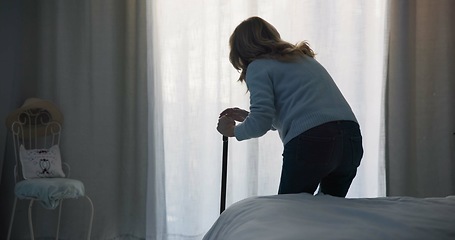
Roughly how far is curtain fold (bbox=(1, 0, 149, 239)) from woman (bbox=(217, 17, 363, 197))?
1616mm

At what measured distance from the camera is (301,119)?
187cm

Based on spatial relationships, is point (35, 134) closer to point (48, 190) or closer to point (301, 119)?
point (48, 190)

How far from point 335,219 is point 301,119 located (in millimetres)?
658

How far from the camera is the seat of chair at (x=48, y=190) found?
9.25 feet

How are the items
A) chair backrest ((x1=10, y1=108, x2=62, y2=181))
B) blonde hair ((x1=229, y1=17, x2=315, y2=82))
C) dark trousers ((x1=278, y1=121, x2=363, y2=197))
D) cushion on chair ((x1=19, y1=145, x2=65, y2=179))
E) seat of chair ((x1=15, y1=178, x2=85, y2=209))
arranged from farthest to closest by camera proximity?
chair backrest ((x1=10, y1=108, x2=62, y2=181)) < cushion on chair ((x1=19, y1=145, x2=65, y2=179)) < seat of chair ((x1=15, y1=178, x2=85, y2=209)) < blonde hair ((x1=229, y1=17, x2=315, y2=82)) < dark trousers ((x1=278, y1=121, x2=363, y2=197))

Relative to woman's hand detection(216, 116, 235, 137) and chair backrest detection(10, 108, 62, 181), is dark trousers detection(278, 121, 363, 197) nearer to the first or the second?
woman's hand detection(216, 116, 235, 137)

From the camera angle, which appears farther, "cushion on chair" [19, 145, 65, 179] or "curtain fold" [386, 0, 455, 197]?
"curtain fold" [386, 0, 455, 197]

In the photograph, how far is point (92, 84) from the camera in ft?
11.4

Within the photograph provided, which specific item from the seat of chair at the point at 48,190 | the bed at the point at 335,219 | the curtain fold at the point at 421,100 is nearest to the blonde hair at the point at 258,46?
the bed at the point at 335,219

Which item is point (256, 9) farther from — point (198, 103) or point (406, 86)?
point (406, 86)

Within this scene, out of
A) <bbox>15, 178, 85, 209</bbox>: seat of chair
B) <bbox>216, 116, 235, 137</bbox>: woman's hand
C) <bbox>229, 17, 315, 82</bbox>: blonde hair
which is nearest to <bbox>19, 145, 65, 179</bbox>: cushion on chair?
<bbox>15, 178, 85, 209</bbox>: seat of chair

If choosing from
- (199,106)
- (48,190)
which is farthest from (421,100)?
(48,190)

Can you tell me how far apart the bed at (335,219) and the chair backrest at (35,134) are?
201 centimetres

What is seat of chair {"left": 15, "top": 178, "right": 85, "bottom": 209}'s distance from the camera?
2.82 m
